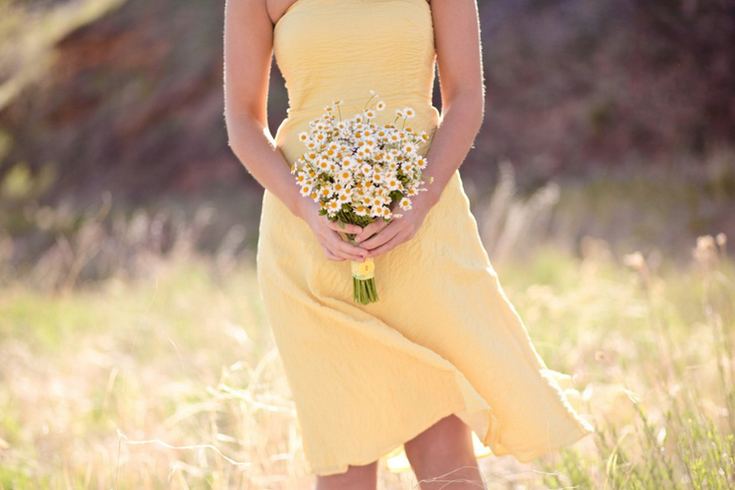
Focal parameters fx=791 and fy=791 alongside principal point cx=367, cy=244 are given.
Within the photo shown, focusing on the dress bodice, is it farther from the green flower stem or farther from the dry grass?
the dry grass

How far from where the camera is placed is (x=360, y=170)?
74.2 inches

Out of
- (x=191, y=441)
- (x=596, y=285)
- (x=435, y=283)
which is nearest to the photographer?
(x=435, y=283)

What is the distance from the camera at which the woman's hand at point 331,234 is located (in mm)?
1953

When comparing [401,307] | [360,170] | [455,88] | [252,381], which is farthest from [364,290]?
[252,381]

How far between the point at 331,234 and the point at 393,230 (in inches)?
6.1

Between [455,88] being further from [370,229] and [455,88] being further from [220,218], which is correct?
[220,218]

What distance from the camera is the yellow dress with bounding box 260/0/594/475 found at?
2.10 m

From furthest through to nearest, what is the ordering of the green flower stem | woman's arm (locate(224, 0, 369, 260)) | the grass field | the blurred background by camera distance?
the blurred background < the grass field < woman's arm (locate(224, 0, 369, 260)) < the green flower stem

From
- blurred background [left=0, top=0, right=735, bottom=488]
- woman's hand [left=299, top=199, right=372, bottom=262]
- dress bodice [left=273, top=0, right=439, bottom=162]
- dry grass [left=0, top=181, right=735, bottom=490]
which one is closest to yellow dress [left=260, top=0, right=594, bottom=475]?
dress bodice [left=273, top=0, right=439, bottom=162]

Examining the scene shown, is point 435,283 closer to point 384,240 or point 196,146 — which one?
point 384,240

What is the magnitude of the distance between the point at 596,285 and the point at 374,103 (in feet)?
12.3

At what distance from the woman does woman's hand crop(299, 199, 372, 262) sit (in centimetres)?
4

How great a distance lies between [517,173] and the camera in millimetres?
14492

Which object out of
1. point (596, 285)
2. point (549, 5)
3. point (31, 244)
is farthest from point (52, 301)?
point (549, 5)
